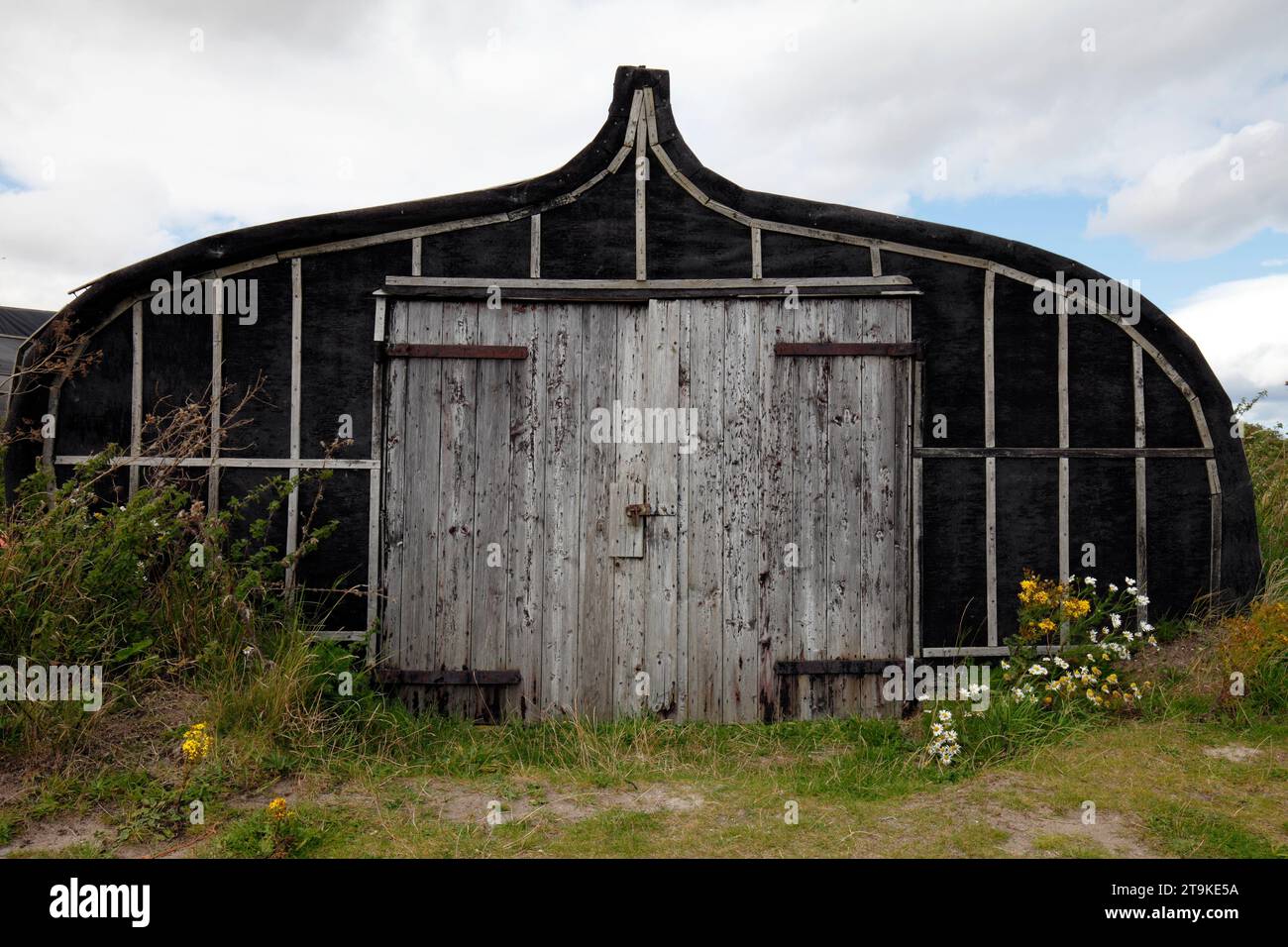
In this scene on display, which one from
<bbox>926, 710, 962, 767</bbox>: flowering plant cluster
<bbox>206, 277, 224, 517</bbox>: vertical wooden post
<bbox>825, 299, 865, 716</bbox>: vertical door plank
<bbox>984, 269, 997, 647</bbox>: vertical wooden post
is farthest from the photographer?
<bbox>984, 269, 997, 647</bbox>: vertical wooden post

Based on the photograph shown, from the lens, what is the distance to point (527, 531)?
19.0 ft

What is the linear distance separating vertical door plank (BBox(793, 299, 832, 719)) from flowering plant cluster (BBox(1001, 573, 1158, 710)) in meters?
1.33

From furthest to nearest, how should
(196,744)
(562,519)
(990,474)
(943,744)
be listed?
(990,474)
(562,519)
(943,744)
(196,744)

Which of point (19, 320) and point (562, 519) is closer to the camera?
point (562, 519)

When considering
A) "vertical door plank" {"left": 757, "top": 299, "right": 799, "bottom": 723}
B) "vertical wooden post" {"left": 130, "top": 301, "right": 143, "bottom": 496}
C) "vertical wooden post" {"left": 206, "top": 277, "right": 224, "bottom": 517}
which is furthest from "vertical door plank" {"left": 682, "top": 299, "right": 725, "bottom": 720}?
"vertical wooden post" {"left": 130, "top": 301, "right": 143, "bottom": 496}

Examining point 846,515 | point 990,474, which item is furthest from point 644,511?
point 990,474

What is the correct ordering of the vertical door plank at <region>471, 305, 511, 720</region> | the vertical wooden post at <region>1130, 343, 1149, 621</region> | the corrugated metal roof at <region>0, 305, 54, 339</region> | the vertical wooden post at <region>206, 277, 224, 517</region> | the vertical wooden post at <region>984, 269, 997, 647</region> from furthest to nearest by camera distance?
the corrugated metal roof at <region>0, 305, 54, 339</region> < the vertical wooden post at <region>1130, 343, 1149, 621</region> < the vertical wooden post at <region>984, 269, 997, 647</region> < the vertical door plank at <region>471, 305, 511, 720</region> < the vertical wooden post at <region>206, 277, 224, 517</region>

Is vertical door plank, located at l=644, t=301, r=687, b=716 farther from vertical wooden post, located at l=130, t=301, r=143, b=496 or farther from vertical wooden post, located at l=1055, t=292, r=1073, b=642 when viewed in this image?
vertical wooden post, located at l=130, t=301, r=143, b=496

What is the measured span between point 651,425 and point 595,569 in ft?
3.75

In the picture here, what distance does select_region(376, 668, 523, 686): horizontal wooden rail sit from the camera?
568 cm

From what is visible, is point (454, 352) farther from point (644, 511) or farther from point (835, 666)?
point (835, 666)

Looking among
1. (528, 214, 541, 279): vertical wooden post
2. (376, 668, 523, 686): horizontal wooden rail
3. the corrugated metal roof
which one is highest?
the corrugated metal roof
